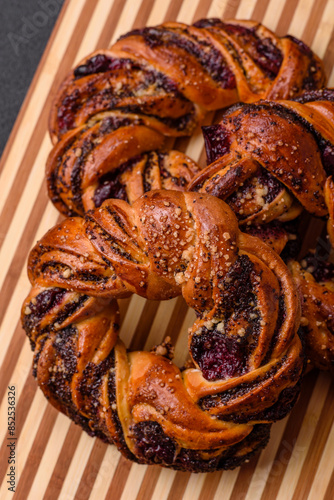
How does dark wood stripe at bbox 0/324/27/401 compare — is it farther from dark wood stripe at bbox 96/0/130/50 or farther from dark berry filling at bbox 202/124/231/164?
dark wood stripe at bbox 96/0/130/50

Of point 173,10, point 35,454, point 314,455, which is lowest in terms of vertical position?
point 35,454

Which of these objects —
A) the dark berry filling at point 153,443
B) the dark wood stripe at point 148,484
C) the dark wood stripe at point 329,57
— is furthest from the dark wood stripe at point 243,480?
the dark wood stripe at point 329,57

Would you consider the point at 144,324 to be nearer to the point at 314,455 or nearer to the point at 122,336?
the point at 122,336

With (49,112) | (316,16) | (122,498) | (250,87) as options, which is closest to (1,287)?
(49,112)

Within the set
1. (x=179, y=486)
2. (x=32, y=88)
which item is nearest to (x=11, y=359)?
(x=179, y=486)

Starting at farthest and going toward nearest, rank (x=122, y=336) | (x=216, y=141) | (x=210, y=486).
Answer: (x=122, y=336)
(x=210, y=486)
(x=216, y=141)
